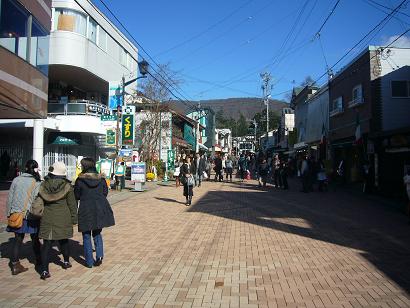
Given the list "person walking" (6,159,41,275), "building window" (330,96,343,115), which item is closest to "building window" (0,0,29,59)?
"person walking" (6,159,41,275)

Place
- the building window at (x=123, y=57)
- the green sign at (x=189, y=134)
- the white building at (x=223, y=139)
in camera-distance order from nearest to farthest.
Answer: the building window at (x=123, y=57), the green sign at (x=189, y=134), the white building at (x=223, y=139)

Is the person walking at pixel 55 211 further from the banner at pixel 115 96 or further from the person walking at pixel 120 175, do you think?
the banner at pixel 115 96

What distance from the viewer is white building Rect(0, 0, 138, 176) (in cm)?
2295

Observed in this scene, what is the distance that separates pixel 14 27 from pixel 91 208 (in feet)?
30.5

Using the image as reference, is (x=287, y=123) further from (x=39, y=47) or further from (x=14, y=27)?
(x=14, y=27)

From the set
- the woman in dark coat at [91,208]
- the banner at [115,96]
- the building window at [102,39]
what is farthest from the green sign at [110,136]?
the woman in dark coat at [91,208]

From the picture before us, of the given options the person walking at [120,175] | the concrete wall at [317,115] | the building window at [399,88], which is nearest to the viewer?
the building window at [399,88]

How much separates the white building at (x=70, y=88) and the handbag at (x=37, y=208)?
15.6 meters

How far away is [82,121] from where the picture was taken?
2438cm

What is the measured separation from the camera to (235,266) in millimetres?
6777

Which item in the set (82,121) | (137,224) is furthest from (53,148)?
(137,224)

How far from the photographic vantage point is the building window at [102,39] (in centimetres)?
2703

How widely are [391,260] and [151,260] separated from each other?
13.0 feet

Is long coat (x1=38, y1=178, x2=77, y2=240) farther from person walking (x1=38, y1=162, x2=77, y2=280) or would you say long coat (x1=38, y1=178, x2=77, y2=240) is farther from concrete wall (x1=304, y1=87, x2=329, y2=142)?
concrete wall (x1=304, y1=87, x2=329, y2=142)
